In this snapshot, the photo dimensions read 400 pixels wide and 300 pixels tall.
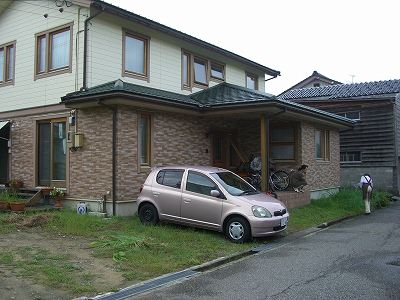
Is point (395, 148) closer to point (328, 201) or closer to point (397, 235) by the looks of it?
point (328, 201)

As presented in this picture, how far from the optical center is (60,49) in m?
14.8

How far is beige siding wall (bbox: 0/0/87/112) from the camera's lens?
1448cm

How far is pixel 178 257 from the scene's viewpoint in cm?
870

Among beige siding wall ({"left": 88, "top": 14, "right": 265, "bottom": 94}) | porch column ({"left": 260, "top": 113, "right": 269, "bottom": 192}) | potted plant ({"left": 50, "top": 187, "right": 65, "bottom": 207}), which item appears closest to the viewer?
potted plant ({"left": 50, "top": 187, "right": 65, "bottom": 207})

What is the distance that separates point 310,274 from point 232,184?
394 centimetres

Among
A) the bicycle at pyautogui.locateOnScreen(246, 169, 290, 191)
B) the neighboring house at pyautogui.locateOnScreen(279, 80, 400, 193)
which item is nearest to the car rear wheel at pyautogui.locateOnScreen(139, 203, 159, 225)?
the bicycle at pyautogui.locateOnScreen(246, 169, 290, 191)

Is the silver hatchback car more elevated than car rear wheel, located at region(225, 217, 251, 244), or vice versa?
the silver hatchback car

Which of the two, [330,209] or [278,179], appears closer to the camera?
[330,209]

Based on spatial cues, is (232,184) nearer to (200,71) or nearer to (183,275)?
(183,275)

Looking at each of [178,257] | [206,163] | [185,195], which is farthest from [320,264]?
[206,163]

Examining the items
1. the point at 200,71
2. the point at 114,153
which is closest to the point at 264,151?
the point at 114,153

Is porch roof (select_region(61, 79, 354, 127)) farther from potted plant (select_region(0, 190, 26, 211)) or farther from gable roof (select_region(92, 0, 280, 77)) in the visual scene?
potted plant (select_region(0, 190, 26, 211))

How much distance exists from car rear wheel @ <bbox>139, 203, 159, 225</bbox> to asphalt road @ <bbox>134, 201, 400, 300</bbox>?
127 inches

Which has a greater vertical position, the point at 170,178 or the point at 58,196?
the point at 170,178
